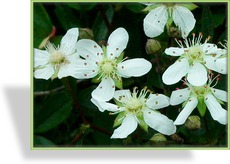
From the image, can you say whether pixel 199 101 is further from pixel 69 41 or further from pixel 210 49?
pixel 69 41

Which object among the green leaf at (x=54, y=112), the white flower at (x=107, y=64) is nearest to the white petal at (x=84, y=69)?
the white flower at (x=107, y=64)

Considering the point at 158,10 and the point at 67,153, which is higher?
the point at 158,10

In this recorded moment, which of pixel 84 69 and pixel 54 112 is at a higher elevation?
pixel 84 69

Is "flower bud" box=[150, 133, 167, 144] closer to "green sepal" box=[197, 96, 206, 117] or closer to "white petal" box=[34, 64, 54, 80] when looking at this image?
"green sepal" box=[197, 96, 206, 117]

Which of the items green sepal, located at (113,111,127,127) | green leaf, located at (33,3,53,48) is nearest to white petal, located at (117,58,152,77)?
green sepal, located at (113,111,127,127)

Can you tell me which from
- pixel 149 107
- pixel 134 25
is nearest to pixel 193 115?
pixel 149 107

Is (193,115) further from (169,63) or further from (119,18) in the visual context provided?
(119,18)

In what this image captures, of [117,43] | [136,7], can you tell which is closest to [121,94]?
[117,43]
